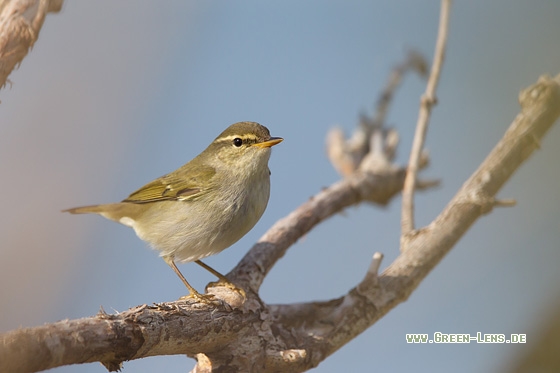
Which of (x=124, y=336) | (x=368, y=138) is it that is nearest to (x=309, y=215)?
(x=368, y=138)

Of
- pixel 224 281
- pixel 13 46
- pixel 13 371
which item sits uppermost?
pixel 13 46

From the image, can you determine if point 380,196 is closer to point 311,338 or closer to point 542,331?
point 311,338

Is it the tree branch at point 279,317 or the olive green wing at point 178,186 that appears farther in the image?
the olive green wing at point 178,186

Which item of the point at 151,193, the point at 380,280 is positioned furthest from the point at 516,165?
the point at 151,193

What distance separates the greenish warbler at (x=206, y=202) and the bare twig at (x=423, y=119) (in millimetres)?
1229

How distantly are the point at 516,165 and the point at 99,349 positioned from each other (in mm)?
2913

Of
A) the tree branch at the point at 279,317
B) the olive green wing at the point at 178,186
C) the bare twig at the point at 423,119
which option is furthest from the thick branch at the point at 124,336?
the bare twig at the point at 423,119

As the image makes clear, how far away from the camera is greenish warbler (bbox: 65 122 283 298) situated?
3.75m

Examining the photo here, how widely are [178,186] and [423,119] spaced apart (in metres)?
1.96

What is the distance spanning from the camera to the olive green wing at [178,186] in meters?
3.95

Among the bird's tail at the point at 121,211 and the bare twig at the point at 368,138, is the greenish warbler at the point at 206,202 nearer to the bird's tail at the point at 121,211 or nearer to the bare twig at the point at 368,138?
the bird's tail at the point at 121,211

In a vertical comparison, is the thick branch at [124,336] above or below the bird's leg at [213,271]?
below

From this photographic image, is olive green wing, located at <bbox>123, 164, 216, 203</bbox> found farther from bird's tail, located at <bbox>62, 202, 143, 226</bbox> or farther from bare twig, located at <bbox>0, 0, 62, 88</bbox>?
bare twig, located at <bbox>0, 0, 62, 88</bbox>

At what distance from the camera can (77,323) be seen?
2277 millimetres
